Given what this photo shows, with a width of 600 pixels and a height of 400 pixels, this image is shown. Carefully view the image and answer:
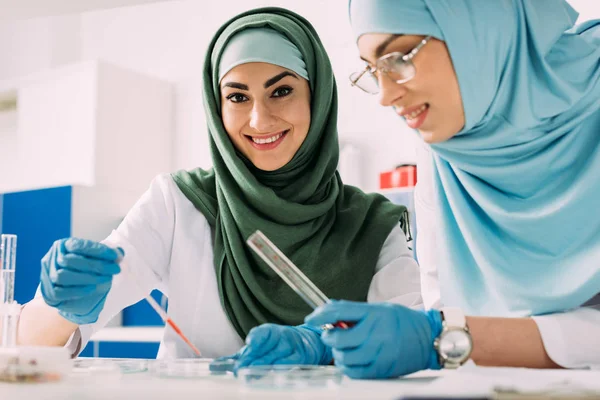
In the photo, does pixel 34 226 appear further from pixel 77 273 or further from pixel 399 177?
pixel 77 273

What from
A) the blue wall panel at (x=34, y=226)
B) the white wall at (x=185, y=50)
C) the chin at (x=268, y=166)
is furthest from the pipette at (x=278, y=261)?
the blue wall panel at (x=34, y=226)

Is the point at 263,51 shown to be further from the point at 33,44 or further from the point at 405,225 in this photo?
the point at 33,44

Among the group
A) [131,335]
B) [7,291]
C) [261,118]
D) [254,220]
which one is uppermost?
[261,118]

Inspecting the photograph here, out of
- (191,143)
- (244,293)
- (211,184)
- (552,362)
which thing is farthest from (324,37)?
(552,362)

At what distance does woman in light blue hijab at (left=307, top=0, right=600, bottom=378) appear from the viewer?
1.19 m

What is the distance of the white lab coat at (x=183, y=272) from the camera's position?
1667 millimetres

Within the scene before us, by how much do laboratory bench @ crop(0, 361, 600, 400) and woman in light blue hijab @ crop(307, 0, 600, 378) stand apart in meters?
0.20

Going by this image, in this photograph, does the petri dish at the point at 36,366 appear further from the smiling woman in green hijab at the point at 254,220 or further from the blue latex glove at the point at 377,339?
the smiling woman in green hijab at the point at 254,220

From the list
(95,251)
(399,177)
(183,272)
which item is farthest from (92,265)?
(399,177)

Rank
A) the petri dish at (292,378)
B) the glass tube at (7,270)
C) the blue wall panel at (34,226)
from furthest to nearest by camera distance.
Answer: the blue wall panel at (34,226) → the glass tube at (7,270) → the petri dish at (292,378)

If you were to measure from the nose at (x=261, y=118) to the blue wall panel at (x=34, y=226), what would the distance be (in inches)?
107

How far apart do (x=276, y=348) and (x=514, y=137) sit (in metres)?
0.58

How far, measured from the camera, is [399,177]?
3.37 meters

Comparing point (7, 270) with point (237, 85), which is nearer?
point (7, 270)
